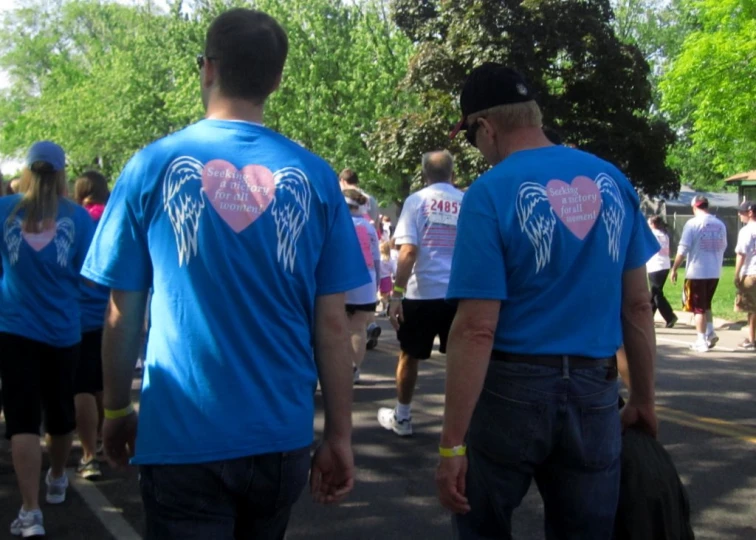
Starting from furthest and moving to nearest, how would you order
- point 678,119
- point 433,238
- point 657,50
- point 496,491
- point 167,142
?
point 657,50
point 678,119
point 433,238
point 496,491
point 167,142

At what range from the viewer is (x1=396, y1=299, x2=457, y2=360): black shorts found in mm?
6715

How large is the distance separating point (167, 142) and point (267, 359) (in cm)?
58

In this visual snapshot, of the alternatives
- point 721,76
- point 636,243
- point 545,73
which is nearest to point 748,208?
point 636,243

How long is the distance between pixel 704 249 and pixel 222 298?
11538 millimetres

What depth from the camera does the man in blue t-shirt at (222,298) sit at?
2334 millimetres

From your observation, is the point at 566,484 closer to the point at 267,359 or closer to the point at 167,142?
the point at 267,359

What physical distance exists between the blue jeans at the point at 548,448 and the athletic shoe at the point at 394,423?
14.1 ft

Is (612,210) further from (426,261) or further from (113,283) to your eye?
(426,261)

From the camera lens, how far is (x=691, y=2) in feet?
104

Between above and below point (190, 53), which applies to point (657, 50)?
above

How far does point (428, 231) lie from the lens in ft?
22.4

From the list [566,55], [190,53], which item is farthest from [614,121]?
[190,53]

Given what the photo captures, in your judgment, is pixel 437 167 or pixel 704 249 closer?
pixel 437 167

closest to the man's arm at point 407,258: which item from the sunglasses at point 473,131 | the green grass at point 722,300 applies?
the sunglasses at point 473,131
